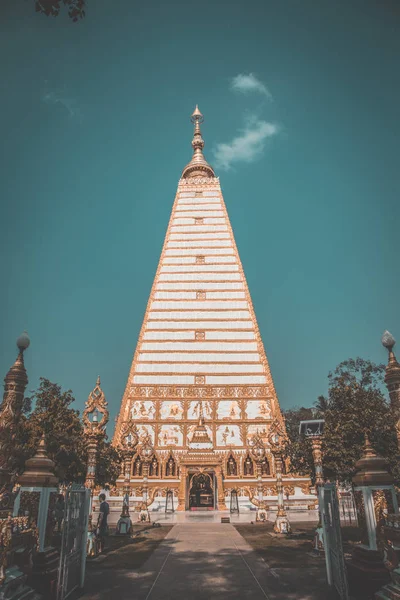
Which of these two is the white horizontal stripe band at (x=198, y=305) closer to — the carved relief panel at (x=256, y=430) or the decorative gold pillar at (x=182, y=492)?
the carved relief panel at (x=256, y=430)

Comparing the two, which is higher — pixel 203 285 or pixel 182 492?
pixel 203 285

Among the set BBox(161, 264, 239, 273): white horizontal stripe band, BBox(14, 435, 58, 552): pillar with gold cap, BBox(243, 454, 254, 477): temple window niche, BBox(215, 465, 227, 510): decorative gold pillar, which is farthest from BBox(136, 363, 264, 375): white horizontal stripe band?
BBox(14, 435, 58, 552): pillar with gold cap

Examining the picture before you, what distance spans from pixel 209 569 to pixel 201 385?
2512 centimetres

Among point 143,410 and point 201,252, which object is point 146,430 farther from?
point 201,252

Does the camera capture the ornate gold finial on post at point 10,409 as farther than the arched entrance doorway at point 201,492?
No

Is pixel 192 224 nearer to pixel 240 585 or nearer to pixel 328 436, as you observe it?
pixel 328 436

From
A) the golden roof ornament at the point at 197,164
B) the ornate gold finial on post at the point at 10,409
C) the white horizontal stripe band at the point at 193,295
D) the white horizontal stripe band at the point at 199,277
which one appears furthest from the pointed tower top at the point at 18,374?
the golden roof ornament at the point at 197,164

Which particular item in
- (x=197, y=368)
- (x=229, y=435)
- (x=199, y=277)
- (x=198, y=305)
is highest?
(x=199, y=277)

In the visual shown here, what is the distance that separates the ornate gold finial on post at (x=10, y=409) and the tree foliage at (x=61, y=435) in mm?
8894

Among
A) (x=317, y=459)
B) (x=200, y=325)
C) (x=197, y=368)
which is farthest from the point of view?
(x=200, y=325)

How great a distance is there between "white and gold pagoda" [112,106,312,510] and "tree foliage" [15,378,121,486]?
7.22 metres

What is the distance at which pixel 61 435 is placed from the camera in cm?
1576

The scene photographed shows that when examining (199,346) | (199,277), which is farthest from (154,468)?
(199,277)

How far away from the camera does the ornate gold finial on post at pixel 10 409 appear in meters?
5.29
